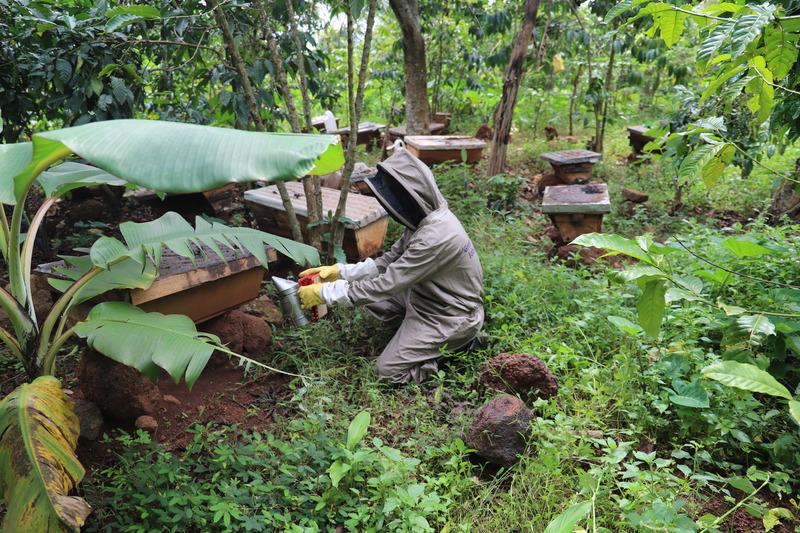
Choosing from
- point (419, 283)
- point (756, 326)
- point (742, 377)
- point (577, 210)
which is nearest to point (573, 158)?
point (577, 210)

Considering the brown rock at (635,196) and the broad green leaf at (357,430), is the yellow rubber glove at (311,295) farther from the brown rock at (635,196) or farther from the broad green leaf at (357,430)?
the brown rock at (635,196)

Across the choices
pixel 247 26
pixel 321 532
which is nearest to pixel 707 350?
pixel 321 532

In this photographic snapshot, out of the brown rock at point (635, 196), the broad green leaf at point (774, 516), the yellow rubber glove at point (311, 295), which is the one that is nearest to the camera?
the broad green leaf at point (774, 516)

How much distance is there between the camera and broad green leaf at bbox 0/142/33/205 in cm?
158

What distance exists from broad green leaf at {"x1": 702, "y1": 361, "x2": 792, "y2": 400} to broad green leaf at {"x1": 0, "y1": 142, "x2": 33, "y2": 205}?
2143 mm

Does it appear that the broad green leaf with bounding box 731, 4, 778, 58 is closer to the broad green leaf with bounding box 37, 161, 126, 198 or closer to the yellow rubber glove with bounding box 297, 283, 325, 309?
the broad green leaf with bounding box 37, 161, 126, 198

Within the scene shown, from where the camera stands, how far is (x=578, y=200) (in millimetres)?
4289

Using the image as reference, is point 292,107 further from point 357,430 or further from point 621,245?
point 621,245

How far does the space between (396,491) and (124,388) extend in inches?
48.1

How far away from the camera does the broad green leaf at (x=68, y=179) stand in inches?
80.6

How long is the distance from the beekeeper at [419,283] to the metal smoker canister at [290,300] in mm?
88

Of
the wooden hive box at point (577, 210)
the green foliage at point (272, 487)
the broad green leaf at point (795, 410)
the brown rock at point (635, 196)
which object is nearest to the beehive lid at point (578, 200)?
the wooden hive box at point (577, 210)

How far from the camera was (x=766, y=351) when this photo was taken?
2346mm

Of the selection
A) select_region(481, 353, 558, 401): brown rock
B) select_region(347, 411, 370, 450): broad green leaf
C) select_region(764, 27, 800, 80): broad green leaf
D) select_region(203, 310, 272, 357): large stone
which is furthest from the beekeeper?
select_region(764, 27, 800, 80): broad green leaf
